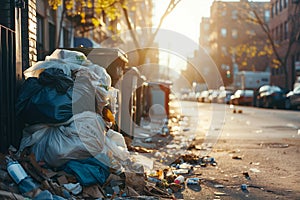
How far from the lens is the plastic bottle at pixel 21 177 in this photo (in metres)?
4.36

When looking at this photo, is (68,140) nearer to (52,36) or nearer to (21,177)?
(21,177)

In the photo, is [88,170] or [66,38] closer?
[88,170]

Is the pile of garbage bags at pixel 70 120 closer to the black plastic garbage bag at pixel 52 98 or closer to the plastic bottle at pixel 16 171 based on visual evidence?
the black plastic garbage bag at pixel 52 98

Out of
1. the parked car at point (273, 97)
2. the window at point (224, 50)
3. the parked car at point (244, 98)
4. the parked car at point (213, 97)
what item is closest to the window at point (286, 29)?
the parked car at point (213, 97)

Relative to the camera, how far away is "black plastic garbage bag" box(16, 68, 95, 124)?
5246 mm

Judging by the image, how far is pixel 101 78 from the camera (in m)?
6.12

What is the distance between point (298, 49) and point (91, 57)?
39.3m

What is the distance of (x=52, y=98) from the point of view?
17.5 feet

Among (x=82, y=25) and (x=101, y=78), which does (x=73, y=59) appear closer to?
(x=101, y=78)

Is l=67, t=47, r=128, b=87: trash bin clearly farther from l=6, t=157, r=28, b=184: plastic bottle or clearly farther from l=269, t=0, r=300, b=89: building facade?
l=269, t=0, r=300, b=89: building facade

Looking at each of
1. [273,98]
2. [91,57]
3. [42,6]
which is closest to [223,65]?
[273,98]

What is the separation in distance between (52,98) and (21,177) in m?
1.17

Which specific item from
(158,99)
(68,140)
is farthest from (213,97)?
(68,140)

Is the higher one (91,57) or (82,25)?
(82,25)
